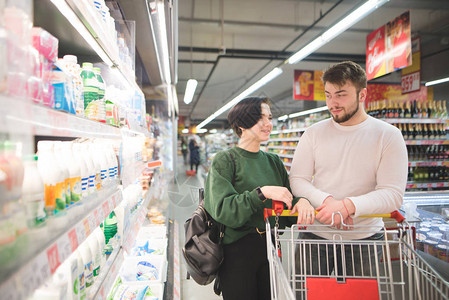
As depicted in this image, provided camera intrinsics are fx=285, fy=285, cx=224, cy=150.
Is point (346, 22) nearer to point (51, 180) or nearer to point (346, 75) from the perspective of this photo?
point (346, 75)

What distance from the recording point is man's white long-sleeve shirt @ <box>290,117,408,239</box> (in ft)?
4.88

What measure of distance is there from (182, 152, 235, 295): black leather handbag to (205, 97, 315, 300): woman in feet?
0.21

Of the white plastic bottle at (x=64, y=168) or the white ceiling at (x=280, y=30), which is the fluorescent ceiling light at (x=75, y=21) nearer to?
the white plastic bottle at (x=64, y=168)

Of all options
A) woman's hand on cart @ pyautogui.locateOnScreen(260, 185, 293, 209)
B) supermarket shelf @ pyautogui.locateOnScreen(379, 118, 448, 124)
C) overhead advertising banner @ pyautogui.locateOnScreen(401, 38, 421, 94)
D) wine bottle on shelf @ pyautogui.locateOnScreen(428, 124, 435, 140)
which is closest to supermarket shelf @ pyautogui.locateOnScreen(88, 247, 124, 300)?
woman's hand on cart @ pyautogui.locateOnScreen(260, 185, 293, 209)

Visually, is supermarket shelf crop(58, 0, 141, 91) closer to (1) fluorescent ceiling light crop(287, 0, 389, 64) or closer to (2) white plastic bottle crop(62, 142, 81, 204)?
(2) white plastic bottle crop(62, 142, 81, 204)

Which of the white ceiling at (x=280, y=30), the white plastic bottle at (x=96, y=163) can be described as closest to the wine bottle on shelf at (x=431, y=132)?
the white ceiling at (x=280, y=30)

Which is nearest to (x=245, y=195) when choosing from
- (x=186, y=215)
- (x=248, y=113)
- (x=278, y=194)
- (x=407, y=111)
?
(x=278, y=194)

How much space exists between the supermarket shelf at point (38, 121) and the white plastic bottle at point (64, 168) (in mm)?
114

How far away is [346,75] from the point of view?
1572mm

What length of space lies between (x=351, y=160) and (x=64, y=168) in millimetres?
1416

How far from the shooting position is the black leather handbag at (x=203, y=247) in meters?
1.64

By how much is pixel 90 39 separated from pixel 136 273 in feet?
5.49

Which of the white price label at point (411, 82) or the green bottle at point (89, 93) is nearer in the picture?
the green bottle at point (89, 93)

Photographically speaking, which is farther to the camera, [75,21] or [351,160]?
[351,160]
